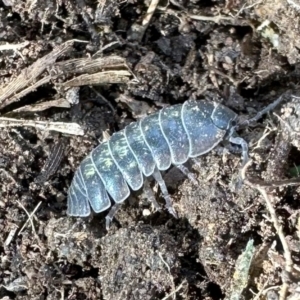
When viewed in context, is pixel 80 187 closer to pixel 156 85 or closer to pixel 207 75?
pixel 156 85

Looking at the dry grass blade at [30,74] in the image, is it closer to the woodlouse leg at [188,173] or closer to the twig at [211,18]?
the twig at [211,18]

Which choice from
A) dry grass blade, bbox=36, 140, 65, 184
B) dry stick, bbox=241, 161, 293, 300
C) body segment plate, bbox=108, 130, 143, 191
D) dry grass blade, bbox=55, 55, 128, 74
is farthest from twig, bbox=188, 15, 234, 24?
dry stick, bbox=241, 161, 293, 300

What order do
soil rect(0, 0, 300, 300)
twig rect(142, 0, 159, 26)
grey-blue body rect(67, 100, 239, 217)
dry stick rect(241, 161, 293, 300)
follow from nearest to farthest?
dry stick rect(241, 161, 293, 300) < soil rect(0, 0, 300, 300) < grey-blue body rect(67, 100, 239, 217) < twig rect(142, 0, 159, 26)

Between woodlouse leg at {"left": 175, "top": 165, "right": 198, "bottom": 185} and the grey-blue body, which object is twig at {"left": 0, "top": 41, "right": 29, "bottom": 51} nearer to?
the grey-blue body

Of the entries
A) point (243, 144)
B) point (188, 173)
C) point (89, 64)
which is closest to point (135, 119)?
point (89, 64)

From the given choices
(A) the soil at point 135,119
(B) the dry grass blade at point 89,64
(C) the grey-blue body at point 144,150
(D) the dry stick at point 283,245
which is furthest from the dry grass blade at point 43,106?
(D) the dry stick at point 283,245

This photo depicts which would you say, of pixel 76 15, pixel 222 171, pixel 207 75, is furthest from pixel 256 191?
pixel 76 15
